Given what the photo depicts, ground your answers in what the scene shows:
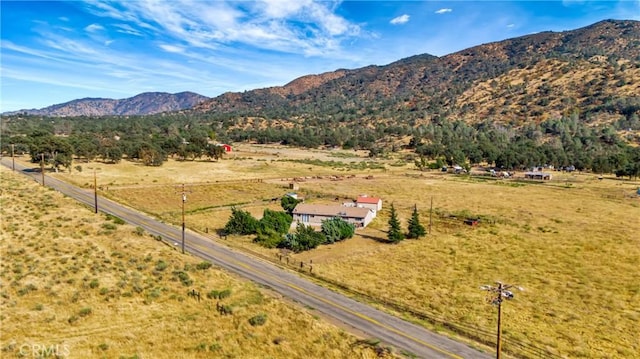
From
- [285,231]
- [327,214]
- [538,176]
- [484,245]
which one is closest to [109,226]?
[285,231]

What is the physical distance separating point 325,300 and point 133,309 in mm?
15829

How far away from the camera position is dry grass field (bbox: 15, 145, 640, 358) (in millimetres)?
34469

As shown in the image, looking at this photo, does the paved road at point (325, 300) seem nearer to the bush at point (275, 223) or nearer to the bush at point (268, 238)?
the bush at point (268, 238)

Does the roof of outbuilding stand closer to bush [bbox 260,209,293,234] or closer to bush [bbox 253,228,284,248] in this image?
bush [bbox 260,209,293,234]

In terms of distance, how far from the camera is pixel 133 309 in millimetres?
32406

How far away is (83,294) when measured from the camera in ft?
113

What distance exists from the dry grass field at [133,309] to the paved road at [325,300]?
6.65 feet

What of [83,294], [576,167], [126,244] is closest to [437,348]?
[83,294]

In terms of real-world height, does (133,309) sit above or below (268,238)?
below

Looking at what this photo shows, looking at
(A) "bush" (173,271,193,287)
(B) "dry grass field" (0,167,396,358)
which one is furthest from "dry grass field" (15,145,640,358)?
(A) "bush" (173,271,193,287)

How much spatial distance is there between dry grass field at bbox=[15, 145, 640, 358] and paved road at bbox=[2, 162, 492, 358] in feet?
12.5

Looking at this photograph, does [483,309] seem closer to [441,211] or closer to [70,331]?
[70,331]

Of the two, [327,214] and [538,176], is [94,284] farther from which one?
[538,176]

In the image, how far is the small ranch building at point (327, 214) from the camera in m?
65.2
